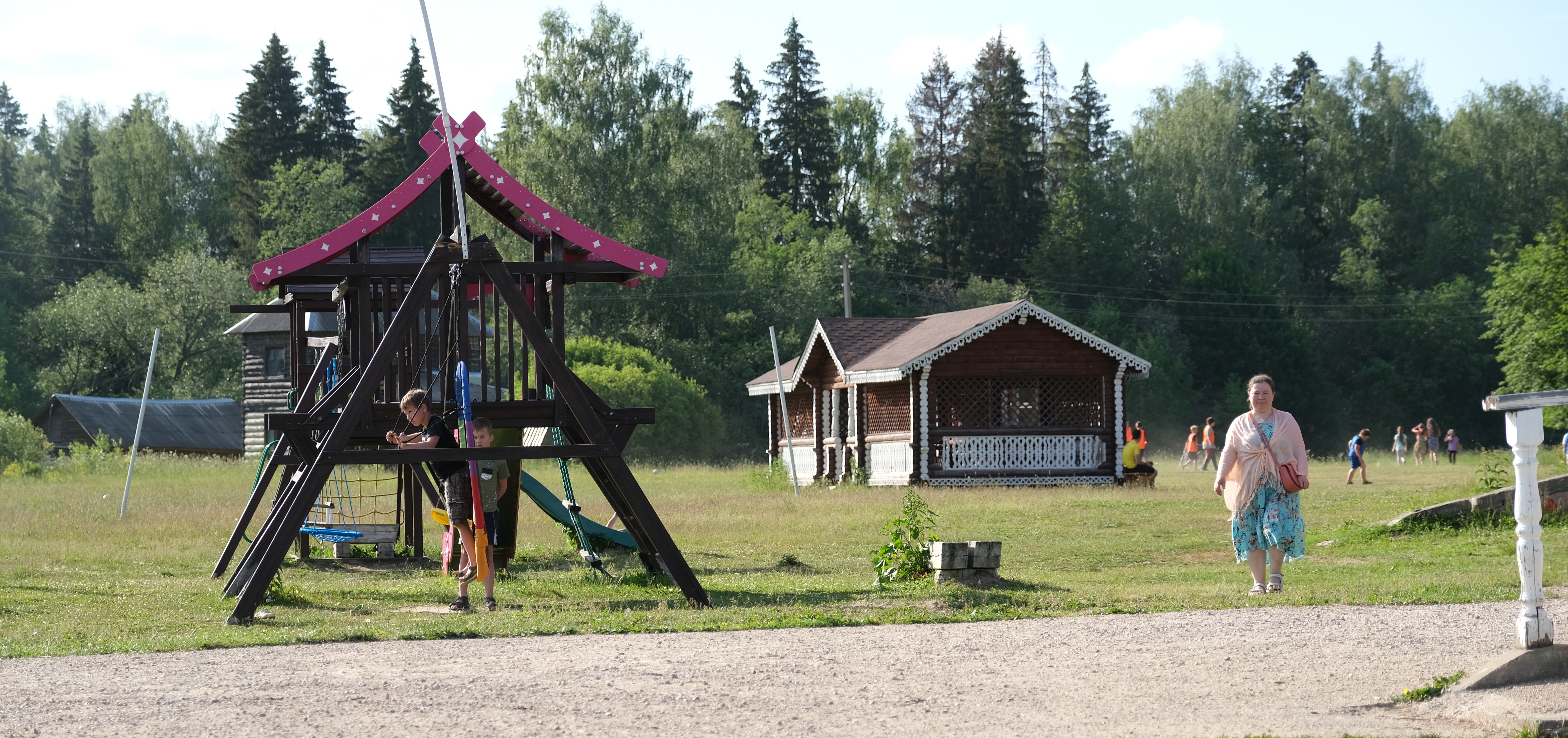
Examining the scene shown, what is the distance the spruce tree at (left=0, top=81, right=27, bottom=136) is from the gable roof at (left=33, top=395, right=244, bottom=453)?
198ft

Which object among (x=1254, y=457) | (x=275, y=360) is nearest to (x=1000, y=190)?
(x=275, y=360)

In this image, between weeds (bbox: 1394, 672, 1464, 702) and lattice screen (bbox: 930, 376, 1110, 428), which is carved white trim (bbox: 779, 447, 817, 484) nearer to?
lattice screen (bbox: 930, 376, 1110, 428)

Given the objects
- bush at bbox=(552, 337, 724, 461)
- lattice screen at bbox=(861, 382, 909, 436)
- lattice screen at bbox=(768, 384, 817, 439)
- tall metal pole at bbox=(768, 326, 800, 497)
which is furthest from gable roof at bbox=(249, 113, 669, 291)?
bush at bbox=(552, 337, 724, 461)

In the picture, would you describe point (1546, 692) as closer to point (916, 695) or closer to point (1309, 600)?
point (916, 695)

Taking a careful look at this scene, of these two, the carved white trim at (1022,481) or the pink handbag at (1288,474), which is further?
the carved white trim at (1022,481)

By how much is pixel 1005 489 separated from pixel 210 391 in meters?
42.6

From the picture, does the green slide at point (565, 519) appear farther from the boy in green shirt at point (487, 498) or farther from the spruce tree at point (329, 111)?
the spruce tree at point (329, 111)

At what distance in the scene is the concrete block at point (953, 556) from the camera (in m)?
11.5

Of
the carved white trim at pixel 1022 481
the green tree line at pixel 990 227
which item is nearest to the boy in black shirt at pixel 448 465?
the carved white trim at pixel 1022 481

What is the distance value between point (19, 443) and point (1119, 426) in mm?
28701

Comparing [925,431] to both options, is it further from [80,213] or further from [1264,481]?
[80,213]

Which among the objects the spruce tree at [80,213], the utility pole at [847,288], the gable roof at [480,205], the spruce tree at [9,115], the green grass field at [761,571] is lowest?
the green grass field at [761,571]

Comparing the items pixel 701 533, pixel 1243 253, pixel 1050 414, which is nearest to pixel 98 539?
pixel 701 533

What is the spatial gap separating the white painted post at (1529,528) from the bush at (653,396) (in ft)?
134
